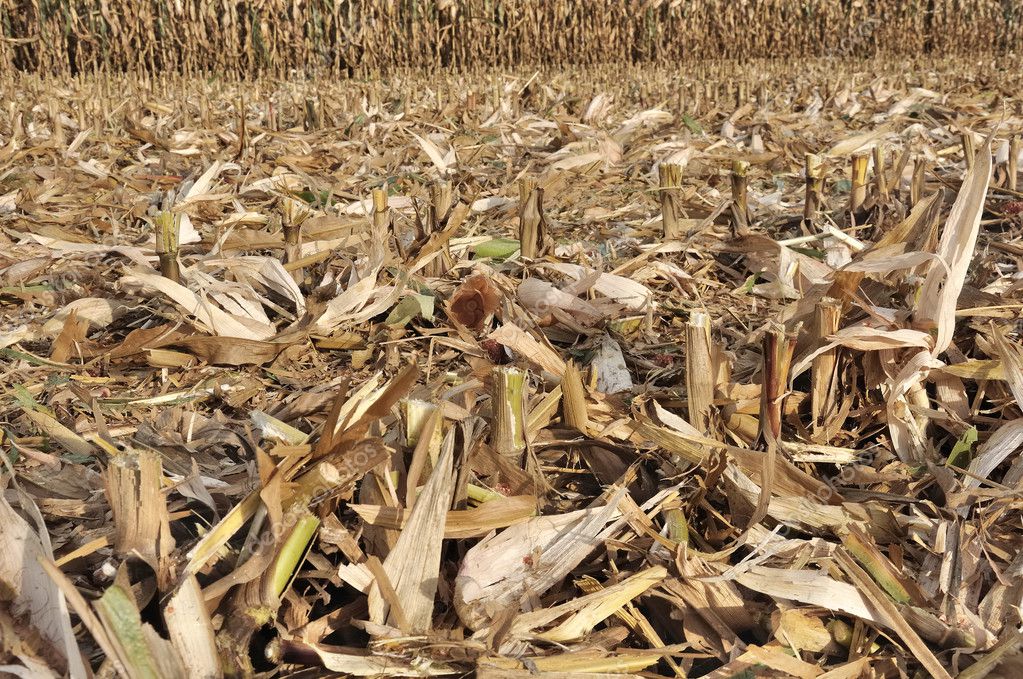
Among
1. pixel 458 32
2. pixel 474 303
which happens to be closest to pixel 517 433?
pixel 474 303

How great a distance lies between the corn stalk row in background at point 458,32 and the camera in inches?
389

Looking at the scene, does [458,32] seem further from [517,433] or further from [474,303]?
[517,433]

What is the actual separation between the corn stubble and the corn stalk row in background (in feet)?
25.5

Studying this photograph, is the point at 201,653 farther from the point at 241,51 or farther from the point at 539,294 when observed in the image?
the point at 241,51

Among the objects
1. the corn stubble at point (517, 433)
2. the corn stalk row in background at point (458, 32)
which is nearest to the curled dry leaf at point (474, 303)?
the corn stubble at point (517, 433)

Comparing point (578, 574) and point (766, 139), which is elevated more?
point (766, 139)

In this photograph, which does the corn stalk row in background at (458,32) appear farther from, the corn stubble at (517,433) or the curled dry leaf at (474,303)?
the curled dry leaf at (474,303)

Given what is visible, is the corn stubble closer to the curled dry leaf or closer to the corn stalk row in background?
the curled dry leaf

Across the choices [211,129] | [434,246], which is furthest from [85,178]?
[434,246]

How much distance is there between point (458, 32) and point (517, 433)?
10.3m

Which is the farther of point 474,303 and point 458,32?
point 458,32

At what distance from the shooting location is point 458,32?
10.8 metres

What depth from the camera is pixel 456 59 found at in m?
10.9

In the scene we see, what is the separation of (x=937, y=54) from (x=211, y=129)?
38.4 ft
